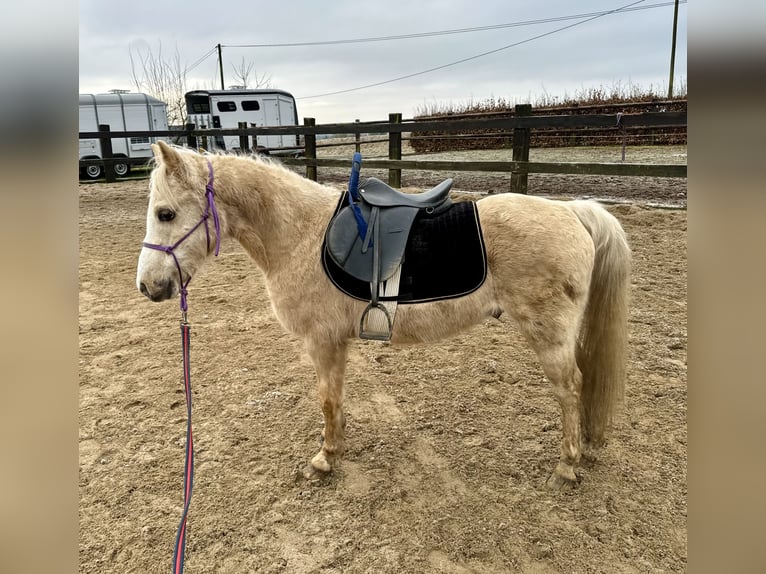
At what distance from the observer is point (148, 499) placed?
2.25 metres

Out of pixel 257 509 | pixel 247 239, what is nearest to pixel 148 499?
pixel 257 509

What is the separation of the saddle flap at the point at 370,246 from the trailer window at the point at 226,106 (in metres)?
19.3

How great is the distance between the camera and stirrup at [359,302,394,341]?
2205 millimetres

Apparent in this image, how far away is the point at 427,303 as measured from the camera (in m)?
2.22

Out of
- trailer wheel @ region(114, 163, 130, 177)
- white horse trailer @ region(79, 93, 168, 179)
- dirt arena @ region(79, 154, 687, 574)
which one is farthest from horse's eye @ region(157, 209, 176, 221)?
trailer wheel @ region(114, 163, 130, 177)

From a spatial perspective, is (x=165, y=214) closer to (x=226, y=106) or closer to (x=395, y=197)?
(x=395, y=197)

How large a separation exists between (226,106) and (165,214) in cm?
1929

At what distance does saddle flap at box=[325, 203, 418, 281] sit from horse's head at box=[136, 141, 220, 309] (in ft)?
1.95

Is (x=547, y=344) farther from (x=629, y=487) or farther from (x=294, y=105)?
(x=294, y=105)

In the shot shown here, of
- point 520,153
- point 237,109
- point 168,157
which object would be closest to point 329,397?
point 168,157

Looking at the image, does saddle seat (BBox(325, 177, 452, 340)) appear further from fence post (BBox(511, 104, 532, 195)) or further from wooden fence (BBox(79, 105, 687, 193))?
fence post (BBox(511, 104, 532, 195))
